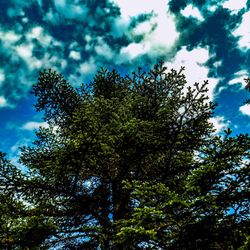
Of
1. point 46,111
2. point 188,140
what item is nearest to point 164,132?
point 188,140

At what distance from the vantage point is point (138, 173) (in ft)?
34.2

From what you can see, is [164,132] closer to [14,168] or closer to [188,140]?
[188,140]

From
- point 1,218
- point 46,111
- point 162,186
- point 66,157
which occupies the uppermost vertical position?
point 46,111

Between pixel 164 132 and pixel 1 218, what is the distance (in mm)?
5911

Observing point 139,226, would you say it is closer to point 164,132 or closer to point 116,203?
point 164,132

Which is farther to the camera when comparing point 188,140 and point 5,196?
point 188,140

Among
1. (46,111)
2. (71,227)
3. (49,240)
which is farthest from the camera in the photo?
(46,111)

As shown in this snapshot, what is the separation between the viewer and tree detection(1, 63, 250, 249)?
5.70m

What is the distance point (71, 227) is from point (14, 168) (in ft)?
11.2

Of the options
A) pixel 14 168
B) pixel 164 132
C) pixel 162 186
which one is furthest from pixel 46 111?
pixel 162 186

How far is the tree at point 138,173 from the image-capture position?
570 cm

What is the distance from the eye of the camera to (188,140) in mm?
9688

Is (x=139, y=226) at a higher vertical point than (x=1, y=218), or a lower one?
lower

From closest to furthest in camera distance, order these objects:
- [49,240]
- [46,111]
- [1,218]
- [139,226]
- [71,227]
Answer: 1. [139,226]
2. [1,218]
3. [49,240]
4. [71,227]
5. [46,111]
